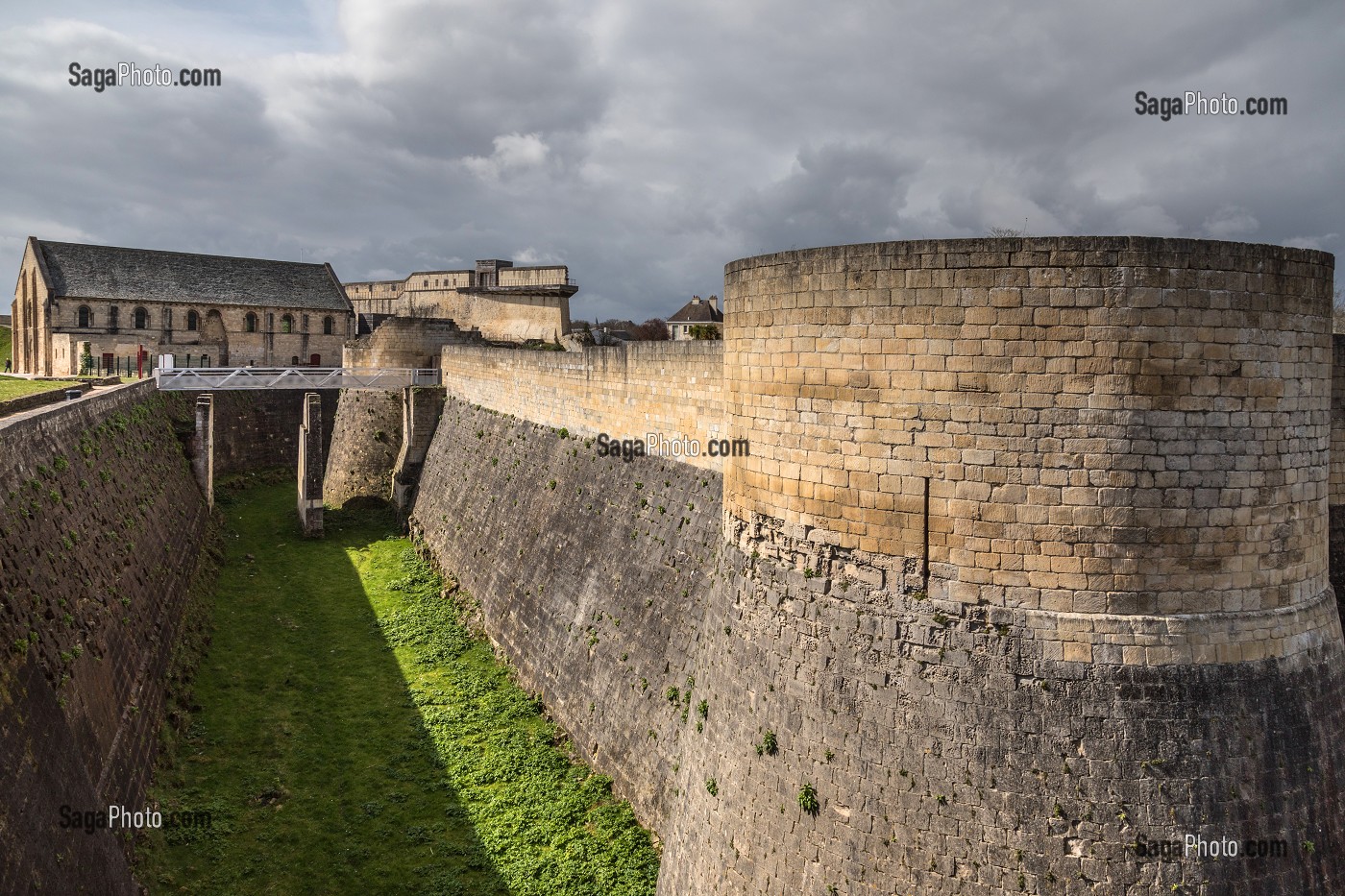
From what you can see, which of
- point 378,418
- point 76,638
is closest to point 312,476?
point 378,418

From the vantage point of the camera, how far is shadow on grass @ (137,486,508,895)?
1098 cm

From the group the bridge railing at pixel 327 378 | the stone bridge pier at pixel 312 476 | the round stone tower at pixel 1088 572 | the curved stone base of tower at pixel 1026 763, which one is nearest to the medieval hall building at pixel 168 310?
the bridge railing at pixel 327 378

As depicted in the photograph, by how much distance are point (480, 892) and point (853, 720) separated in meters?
6.12

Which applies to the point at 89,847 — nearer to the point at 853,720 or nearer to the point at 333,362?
the point at 853,720

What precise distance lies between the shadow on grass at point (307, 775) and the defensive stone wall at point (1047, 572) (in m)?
5.77

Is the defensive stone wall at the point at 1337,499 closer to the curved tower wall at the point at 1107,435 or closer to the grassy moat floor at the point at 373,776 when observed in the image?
the curved tower wall at the point at 1107,435

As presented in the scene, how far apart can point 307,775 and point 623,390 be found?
7.93 metres

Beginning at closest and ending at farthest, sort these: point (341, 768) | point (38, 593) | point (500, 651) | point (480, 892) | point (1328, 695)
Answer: point (1328, 695) < point (38, 593) < point (480, 892) < point (341, 768) < point (500, 651)

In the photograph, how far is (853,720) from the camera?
23.9 ft

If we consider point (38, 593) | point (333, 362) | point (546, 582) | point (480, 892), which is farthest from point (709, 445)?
point (333, 362)

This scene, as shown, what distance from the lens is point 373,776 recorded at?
13375mm

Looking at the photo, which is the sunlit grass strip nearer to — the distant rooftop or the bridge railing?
the bridge railing

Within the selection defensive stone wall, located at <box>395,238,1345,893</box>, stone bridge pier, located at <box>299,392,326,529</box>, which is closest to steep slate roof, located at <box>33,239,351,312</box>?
stone bridge pier, located at <box>299,392,326,529</box>

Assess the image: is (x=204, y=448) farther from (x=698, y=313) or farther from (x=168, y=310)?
(x=698, y=313)
